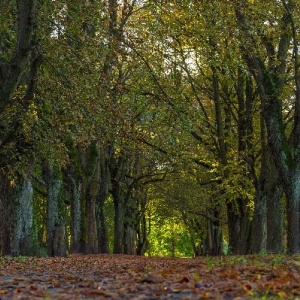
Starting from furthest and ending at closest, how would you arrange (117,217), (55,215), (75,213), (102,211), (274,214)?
(117,217)
(102,211)
(75,213)
(55,215)
(274,214)

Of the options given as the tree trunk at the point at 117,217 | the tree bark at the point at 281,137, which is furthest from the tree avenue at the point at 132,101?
the tree trunk at the point at 117,217

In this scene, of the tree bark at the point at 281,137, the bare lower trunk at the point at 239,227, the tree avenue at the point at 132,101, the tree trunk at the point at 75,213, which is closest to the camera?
the tree avenue at the point at 132,101

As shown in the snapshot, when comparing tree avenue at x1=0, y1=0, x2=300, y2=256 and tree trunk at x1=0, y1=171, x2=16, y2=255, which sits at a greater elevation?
tree avenue at x1=0, y1=0, x2=300, y2=256

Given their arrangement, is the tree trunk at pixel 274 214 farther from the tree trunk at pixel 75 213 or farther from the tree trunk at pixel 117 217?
the tree trunk at pixel 117 217

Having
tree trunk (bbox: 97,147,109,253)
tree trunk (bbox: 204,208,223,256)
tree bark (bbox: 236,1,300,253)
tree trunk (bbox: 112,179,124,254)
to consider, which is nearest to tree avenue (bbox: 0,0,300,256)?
tree bark (bbox: 236,1,300,253)

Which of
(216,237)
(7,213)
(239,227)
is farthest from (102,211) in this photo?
(7,213)

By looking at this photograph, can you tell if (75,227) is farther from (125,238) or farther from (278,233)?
(125,238)

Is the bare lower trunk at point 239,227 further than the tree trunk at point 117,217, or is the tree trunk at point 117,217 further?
the tree trunk at point 117,217

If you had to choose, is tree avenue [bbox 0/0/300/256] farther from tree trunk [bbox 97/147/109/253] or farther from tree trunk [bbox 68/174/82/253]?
tree trunk [bbox 97/147/109/253]

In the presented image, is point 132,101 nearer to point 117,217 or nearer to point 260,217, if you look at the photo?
point 260,217

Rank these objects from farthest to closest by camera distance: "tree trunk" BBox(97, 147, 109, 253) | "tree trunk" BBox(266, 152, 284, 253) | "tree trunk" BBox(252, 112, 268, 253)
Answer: "tree trunk" BBox(97, 147, 109, 253) → "tree trunk" BBox(252, 112, 268, 253) → "tree trunk" BBox(266, 152, 284, 253)

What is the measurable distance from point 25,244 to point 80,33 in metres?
9.04

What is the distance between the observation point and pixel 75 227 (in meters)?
29.5

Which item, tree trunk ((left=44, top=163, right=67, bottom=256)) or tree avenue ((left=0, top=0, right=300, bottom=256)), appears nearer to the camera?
tree avenue ((left=0, top=0, right=300, bottom=256))
